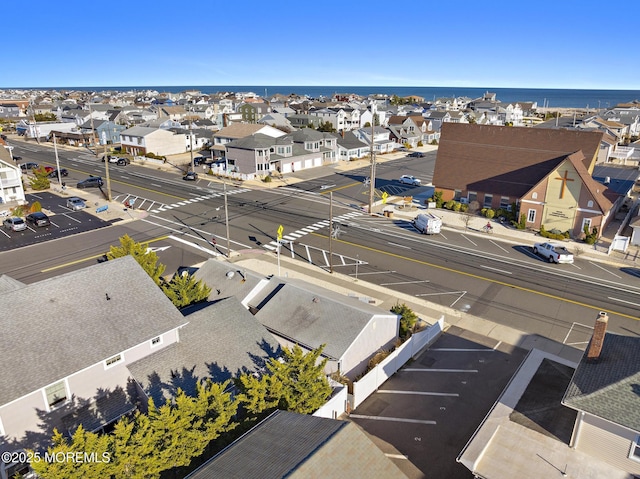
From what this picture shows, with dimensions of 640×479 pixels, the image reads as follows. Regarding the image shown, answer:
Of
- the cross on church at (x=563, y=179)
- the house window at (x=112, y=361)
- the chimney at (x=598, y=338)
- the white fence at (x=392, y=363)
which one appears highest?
the cross on church at (x=563, y=179)

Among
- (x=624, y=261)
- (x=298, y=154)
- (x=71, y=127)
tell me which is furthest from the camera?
(x=71, y=127)

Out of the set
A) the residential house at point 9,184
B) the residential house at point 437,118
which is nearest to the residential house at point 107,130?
the residential house at point 9,184

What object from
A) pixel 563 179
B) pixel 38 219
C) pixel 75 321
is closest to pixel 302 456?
pixel 75 321

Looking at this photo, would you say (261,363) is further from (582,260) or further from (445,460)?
(582,260)

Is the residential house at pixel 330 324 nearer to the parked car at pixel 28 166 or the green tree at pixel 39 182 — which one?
the green tree at pixel 39 182

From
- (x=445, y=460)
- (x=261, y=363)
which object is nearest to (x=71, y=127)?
(x=261, y=363)

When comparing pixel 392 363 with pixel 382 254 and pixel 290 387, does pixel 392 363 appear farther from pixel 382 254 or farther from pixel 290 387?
pixel 382 254

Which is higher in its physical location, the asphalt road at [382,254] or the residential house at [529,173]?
the residential house at [529,173]
